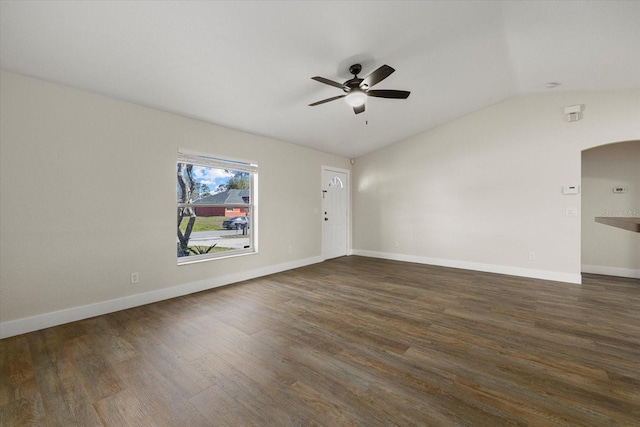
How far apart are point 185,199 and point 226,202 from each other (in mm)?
643

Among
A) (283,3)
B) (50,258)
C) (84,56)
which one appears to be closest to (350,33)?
(283,3)

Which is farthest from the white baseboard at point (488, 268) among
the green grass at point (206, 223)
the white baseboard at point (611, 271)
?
the green grass at point (206, 223)

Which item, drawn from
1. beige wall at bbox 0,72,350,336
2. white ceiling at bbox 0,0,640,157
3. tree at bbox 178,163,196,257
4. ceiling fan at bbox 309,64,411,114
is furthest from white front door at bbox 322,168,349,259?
ceiling fan at bbox 309,64,411,114

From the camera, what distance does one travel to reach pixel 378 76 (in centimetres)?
271

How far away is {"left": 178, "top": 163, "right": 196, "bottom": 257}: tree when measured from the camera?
3863mm

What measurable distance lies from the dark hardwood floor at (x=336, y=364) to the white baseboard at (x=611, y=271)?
154 cm

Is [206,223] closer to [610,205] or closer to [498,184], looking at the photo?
[498,184]

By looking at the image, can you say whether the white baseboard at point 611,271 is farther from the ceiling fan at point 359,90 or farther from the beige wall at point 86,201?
the beige wall at point 86,201

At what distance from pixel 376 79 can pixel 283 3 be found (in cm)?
114

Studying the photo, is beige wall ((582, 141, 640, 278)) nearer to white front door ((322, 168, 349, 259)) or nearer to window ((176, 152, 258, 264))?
white front door ((322, 168, 349, 259))

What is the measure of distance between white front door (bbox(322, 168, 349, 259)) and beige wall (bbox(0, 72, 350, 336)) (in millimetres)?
2671

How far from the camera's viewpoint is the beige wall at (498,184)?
13.8ft

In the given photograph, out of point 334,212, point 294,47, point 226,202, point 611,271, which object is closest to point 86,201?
point 226,202

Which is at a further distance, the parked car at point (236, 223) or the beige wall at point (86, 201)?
the parked car at point (236, 223)
